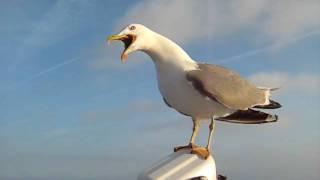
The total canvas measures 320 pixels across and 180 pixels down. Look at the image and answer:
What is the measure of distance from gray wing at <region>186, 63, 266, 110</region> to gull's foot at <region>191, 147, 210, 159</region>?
0.72 meters

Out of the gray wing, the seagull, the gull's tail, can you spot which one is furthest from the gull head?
the gull's tail

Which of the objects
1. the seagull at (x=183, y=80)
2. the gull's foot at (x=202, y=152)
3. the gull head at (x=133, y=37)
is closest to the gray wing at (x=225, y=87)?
the seagull at (x=183, y=80)

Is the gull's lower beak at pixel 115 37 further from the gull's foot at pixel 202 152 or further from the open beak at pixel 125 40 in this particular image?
the gull's foot at pixel 202 152

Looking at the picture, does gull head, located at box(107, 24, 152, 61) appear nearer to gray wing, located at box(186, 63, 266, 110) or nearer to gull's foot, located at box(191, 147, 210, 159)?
gray wing, located at box(186, 63, 266, 110)

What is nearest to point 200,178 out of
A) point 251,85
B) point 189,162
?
point 189,162

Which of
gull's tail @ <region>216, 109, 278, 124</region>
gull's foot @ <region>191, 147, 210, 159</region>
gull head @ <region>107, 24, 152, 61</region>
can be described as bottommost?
gull's foot @ <region>191, 147, 210, 159</region>

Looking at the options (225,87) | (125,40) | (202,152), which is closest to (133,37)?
(125,40)

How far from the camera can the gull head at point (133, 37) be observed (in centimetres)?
340

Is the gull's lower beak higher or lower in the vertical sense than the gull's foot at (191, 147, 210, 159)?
higher

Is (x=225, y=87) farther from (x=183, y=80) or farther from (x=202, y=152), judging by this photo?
(x=202, y=152)

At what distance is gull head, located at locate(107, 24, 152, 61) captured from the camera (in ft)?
11.2

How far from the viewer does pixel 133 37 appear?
3.44m

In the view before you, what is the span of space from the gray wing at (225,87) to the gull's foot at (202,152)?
0.72 m

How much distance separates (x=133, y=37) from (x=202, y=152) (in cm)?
113
